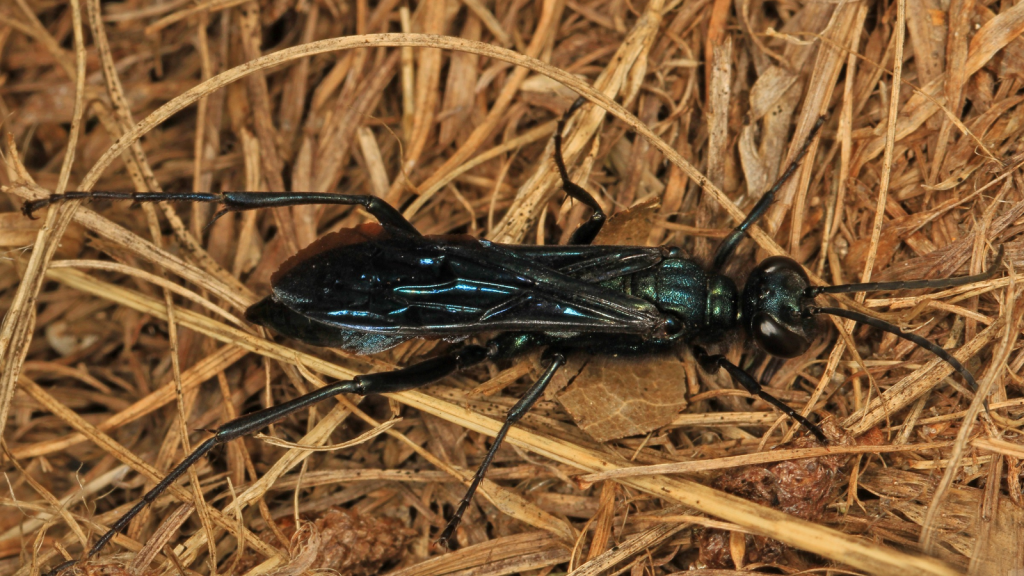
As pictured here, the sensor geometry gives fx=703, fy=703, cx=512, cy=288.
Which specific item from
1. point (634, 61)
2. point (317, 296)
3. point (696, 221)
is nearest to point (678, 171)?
point (696, 221)

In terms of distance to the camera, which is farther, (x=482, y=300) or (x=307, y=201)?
(x=307, y=201)

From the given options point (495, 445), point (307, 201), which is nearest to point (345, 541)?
point (495, 445)

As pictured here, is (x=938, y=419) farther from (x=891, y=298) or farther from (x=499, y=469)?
(x=499, y=469)

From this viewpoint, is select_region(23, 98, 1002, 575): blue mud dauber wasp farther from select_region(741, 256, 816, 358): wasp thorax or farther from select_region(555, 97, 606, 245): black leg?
select_region(555, 97, 606, 245): black leg

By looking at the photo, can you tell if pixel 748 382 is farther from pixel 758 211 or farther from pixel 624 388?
pixel 758 211

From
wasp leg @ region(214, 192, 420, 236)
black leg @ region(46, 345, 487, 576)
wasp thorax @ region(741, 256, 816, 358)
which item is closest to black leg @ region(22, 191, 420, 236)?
wasp leg @ region(214, 192, 420, 236)

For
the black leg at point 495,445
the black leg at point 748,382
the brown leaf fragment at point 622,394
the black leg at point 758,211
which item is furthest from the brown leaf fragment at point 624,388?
the black leg at point 758,211
